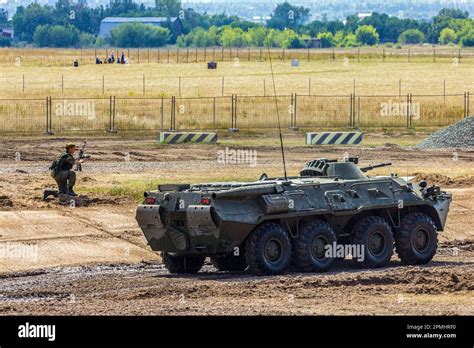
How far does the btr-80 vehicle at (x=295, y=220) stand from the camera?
72.4 feet

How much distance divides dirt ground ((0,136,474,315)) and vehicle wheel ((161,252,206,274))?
0.91 ft

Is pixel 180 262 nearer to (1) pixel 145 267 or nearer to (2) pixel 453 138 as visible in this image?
(1) pixel 145 267

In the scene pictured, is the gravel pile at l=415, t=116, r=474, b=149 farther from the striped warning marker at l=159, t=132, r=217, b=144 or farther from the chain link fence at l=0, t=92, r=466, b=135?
the striped warning marker at l=159, t=132, r=217, b=144

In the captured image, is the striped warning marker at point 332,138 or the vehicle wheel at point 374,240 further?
the striped warning marker at point 332,138

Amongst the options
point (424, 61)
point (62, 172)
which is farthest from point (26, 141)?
point (424, 61)

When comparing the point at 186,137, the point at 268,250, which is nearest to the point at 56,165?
the point at 268,250

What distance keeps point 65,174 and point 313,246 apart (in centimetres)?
1035

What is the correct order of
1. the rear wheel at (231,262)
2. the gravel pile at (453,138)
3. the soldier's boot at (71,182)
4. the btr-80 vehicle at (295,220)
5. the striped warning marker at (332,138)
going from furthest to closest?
the striped warning marker at (332,138) → the gravel pile at (453,138) → the soldier's boot at (71,182) → the rear wheel at (231,262) → the btr-80 vehicle at (295,220)

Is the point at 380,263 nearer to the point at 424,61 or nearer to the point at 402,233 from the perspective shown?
the point at 402,233

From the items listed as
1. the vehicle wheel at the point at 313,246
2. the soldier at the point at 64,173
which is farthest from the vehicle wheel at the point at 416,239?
the soldier at the point at 64,173

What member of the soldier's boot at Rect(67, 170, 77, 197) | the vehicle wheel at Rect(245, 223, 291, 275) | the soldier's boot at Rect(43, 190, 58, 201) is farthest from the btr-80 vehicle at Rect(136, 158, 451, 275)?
the soldier's boot at Rect(43, 190, 58, 201)

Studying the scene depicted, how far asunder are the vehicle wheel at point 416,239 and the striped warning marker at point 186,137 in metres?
A: 25.1

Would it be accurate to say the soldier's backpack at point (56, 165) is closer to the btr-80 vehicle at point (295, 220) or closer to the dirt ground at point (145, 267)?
the dirt ground at point (145, 267)

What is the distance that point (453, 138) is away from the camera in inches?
1933
